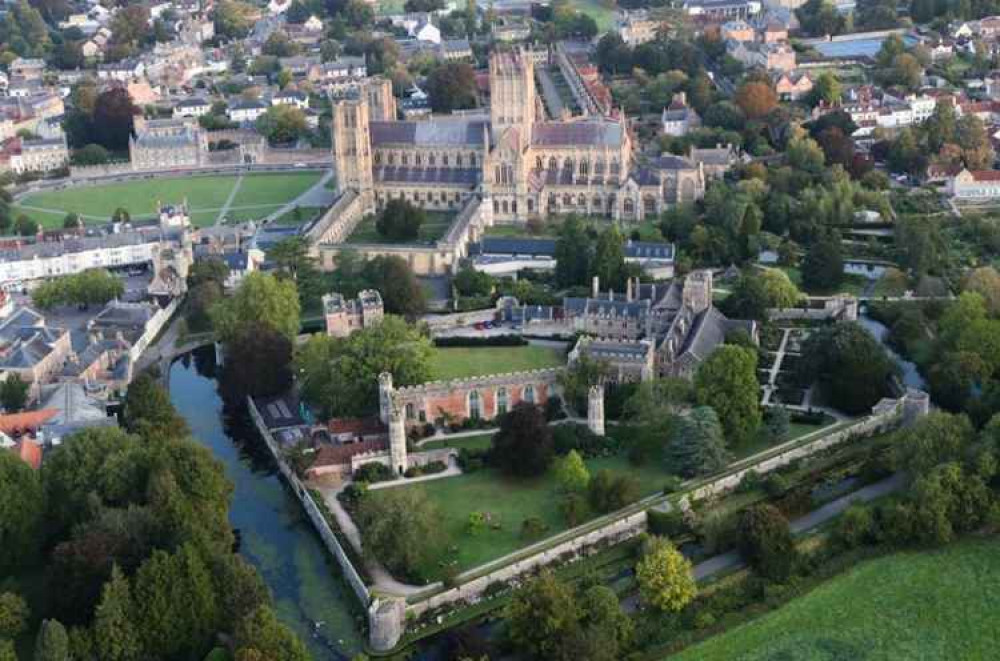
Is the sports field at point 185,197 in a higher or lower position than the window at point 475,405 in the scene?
higher

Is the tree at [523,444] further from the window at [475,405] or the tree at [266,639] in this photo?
the tree at [266,639]

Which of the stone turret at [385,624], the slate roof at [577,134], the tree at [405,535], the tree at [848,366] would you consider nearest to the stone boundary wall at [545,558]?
the stone turret at [385,624]

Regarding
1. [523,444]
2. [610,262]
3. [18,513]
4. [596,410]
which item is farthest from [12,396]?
[610,262]

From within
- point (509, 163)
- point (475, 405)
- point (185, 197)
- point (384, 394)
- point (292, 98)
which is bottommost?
point (475, 405)

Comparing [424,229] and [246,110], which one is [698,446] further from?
[246,110]

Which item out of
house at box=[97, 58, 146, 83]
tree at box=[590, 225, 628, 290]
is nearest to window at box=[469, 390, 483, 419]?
tree at box=[590, 225, 628, 290]

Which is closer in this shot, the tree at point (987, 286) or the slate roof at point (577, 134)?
the tree at point (987, 286)

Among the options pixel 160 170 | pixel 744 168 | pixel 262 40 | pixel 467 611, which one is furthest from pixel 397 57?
pixel 467 611
